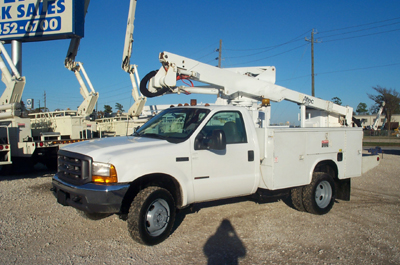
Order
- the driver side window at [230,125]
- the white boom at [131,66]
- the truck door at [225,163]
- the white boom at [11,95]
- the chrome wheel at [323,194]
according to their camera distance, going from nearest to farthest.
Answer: the truck door at [225,163]
the driver side window at [230,125]
the chrome wheel at [323,194]
the white boom at [11,95]
the white boom at [131,66]

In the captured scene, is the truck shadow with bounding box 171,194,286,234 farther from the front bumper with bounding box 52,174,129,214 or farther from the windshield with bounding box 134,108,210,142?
the front bumper with bounding box 52,174,129,214

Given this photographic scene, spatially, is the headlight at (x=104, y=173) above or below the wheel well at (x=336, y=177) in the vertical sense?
above

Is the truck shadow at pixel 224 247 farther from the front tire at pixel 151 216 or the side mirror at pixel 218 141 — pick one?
the side mirror at pixel 218 141

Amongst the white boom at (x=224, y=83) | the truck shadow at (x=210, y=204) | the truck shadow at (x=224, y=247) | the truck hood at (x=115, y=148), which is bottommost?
the truck shadow at (x=224, y=247)

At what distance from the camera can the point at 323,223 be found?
559 cm

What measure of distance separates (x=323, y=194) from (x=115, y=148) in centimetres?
425

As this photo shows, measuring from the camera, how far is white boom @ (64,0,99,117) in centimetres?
1609

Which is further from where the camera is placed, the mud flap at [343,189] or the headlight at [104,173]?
the mud flap at [343,189]

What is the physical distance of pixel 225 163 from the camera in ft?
16.5

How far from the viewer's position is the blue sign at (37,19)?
46.5ft

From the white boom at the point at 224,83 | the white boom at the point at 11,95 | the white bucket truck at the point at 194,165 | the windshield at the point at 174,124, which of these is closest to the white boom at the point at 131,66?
the white boom at the point at 11,95

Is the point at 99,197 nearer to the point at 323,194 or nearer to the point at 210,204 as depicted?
the point at 210,204

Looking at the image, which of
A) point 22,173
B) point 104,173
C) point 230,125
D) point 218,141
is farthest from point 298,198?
point 22,173

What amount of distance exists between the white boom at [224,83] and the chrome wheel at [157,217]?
375 centimetres
